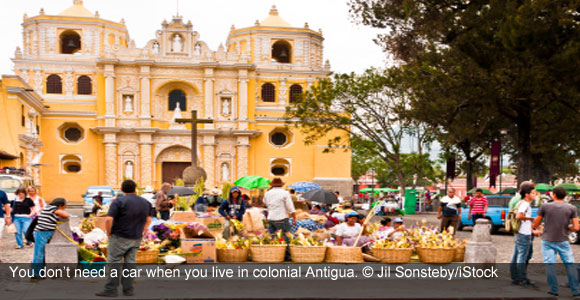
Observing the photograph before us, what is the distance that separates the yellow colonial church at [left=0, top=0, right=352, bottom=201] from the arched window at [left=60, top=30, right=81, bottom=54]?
7cm

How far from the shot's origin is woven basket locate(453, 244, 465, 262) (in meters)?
11.9

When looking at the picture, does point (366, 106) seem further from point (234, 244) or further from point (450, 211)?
point (234, 244)

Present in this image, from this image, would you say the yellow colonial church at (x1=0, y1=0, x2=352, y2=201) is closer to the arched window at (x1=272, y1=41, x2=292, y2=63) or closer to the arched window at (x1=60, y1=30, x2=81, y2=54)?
the arched window at (x1=60, y1=30, x2=81, y2=54)

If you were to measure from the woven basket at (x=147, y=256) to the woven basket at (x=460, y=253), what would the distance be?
17.2ft

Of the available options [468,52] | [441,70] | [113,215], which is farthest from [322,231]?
[441,70]

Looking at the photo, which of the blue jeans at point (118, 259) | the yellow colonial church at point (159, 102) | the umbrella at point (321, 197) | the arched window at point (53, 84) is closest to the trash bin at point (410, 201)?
the yellow colonial church at point (159, 102)

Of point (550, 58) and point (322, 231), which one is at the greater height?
point (550, 58)

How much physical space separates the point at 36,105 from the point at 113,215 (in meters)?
37.6

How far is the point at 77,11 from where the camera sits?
48.7 metres

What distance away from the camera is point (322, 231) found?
1379 centimetres

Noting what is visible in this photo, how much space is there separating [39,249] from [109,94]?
123 feet

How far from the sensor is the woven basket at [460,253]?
39.0 ft

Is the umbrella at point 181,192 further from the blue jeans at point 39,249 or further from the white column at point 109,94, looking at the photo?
the white column at point 109,94

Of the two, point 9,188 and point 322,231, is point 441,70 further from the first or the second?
point 9,188
